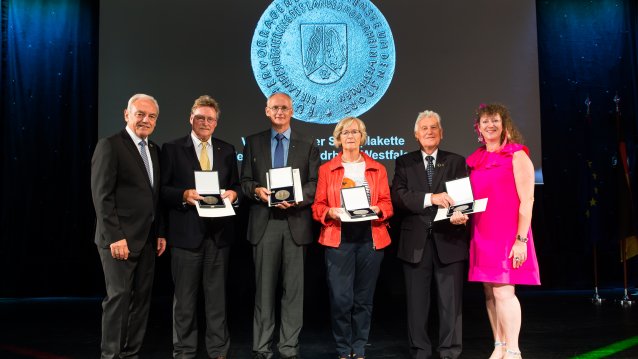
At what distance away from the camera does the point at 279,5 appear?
17.6ft

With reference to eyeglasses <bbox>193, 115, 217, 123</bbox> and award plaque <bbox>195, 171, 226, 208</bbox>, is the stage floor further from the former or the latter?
eyeglasses <bbox>193, 115, 217, 123</bbox>

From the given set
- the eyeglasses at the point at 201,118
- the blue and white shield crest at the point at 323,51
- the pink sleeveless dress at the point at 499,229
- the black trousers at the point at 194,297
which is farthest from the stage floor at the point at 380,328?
the blue and white shield crest at the point at 323,51

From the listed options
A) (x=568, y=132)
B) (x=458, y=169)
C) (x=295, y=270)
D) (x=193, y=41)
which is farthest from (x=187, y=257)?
(x=568, y=132)

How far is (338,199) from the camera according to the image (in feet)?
10.9

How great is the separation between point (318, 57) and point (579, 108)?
126 inches

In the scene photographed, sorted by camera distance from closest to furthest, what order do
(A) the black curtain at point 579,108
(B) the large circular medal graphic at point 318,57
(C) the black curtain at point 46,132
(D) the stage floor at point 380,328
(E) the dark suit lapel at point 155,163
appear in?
(E) the dark suit lapel at point 155,163, (D) the stage floor at point 380,328, (B) the large circular medal graphic at point 318,57, (C) the black curtain at point 46,132, (A) the black curtain at point 579,108

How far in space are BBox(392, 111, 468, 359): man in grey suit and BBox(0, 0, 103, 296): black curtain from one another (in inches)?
152

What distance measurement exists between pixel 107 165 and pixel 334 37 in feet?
9.97

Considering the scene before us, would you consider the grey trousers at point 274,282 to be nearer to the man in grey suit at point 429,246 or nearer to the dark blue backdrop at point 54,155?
the man in grey suit at point 429,246

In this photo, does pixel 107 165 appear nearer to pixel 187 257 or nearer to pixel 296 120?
pixel 187 257

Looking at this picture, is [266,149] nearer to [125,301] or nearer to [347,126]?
[347,126]

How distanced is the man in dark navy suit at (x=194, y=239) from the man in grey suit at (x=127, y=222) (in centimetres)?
13

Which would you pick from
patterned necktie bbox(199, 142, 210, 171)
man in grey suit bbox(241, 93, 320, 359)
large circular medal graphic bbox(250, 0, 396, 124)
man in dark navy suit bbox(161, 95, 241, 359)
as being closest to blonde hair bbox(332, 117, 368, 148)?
man in grey suit bbox(241, 93, 320, 359)

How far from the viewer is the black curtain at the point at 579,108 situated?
602 centimetres
